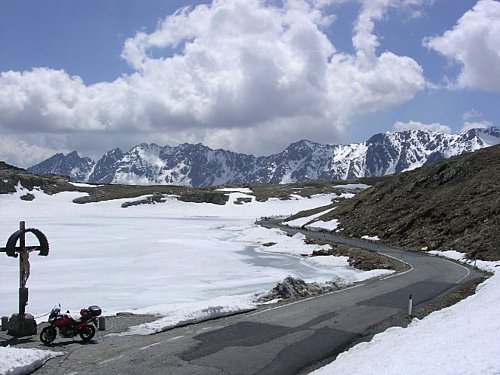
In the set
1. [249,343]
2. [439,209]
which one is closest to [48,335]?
[249,343]

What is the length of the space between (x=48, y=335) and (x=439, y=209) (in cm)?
5173

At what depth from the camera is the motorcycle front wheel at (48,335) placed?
524 inches

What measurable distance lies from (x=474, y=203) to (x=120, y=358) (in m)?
50.7

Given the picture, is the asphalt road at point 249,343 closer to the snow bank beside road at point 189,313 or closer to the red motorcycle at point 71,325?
the red motorcycle at point 71,325

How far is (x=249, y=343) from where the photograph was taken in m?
13.9

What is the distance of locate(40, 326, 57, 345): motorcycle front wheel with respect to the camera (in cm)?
1332

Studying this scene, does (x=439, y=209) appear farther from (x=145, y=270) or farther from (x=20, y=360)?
(x=20, y=360)

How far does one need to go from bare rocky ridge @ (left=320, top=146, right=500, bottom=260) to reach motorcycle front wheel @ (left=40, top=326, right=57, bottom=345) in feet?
113

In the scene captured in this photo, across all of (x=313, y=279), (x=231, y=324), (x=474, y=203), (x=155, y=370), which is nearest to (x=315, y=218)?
(x=474, y=203)

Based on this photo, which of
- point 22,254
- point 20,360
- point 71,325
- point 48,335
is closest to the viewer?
point 20,360

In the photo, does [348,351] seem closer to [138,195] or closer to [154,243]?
[154,243]

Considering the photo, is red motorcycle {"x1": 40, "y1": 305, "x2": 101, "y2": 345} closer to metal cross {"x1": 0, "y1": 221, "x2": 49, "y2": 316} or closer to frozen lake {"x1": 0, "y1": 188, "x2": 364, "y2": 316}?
metal cross {"x1": 0, "y1": 221, "x2": 49, "y2": 316}

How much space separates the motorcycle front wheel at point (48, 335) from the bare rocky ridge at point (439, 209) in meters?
34.5

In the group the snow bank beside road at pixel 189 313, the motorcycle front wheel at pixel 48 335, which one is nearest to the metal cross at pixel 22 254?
the motorcycle front wheel at pixel 48 335
